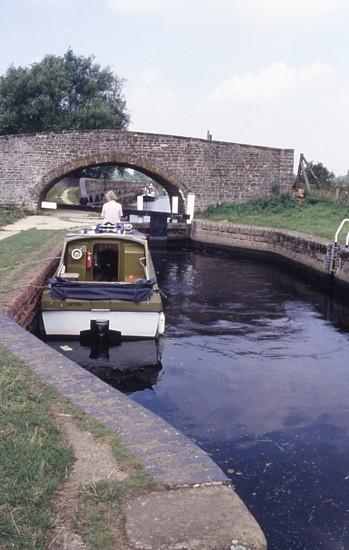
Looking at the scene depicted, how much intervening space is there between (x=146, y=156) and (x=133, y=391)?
18.3 m

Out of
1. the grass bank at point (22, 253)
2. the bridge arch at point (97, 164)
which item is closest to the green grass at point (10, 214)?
the bridge arch at point (97, 164)

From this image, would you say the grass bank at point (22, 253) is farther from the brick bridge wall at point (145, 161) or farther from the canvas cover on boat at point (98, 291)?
the brick bridge wall at point (145, 161)

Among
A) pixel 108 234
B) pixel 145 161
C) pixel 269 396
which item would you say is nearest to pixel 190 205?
pixel 145 161

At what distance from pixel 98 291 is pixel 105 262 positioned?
1.78 meters

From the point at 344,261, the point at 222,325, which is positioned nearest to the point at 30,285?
the point at 222,325

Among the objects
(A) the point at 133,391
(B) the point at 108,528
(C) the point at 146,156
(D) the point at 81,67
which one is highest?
(D) the point at 81,67

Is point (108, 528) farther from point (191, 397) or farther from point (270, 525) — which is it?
point (191, 397)

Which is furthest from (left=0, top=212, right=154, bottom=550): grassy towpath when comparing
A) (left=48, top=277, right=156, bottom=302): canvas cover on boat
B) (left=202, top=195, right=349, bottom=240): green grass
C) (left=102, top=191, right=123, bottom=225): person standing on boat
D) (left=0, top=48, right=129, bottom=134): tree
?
(left=0, top=48, right=129, bottom=134): tree

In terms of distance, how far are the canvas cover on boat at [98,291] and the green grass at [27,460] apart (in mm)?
3305

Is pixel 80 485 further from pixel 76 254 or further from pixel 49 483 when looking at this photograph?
pixel 76 254

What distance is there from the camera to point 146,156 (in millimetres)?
23922

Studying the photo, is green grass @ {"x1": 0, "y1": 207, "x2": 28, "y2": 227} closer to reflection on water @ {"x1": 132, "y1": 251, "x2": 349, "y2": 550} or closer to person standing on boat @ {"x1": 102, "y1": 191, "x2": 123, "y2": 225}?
person standing on boat @ {"x1": 102, "y1": 191, "x2": 123, "y2": 225}

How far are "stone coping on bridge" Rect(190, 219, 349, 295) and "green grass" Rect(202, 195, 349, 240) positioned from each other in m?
0.70

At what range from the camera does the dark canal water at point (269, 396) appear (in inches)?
169
